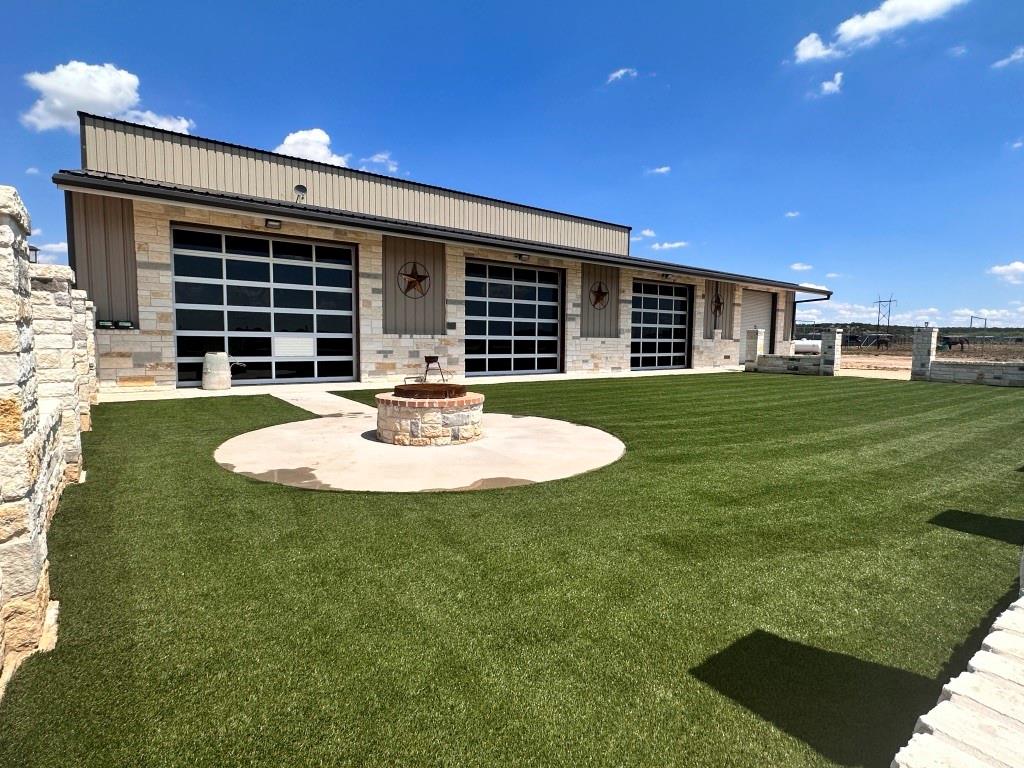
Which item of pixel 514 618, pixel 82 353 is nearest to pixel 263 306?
pixel 82 353

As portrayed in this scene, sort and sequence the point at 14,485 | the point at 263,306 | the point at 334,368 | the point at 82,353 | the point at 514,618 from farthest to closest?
the point at 334,368, the point at 263,306, the point at 82,353, the point at 514,618, the point at 14,485

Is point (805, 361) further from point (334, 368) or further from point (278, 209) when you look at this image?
point (278, 209)

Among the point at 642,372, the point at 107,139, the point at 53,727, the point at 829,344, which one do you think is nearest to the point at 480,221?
the point at 642,372

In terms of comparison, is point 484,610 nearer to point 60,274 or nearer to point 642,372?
point 60,274

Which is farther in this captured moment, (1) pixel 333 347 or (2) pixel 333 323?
(1) pixel 333 347

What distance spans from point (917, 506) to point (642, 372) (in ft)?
58.8

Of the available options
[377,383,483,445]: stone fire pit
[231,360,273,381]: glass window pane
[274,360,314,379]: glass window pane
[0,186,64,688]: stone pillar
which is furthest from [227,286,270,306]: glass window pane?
[0,186,64,688]: stone pillar

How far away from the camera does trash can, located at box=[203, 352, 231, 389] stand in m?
13.1

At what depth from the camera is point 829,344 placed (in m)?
22.2

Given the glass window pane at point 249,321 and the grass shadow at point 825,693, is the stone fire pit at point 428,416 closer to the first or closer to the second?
the grass shadow at point 825,693

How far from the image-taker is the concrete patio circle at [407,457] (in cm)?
567

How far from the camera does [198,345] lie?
44.8 ft

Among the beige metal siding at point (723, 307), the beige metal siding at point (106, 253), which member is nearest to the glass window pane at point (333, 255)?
the beige metal siding at point (106, 253)

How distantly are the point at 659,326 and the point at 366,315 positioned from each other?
46.6 ft
